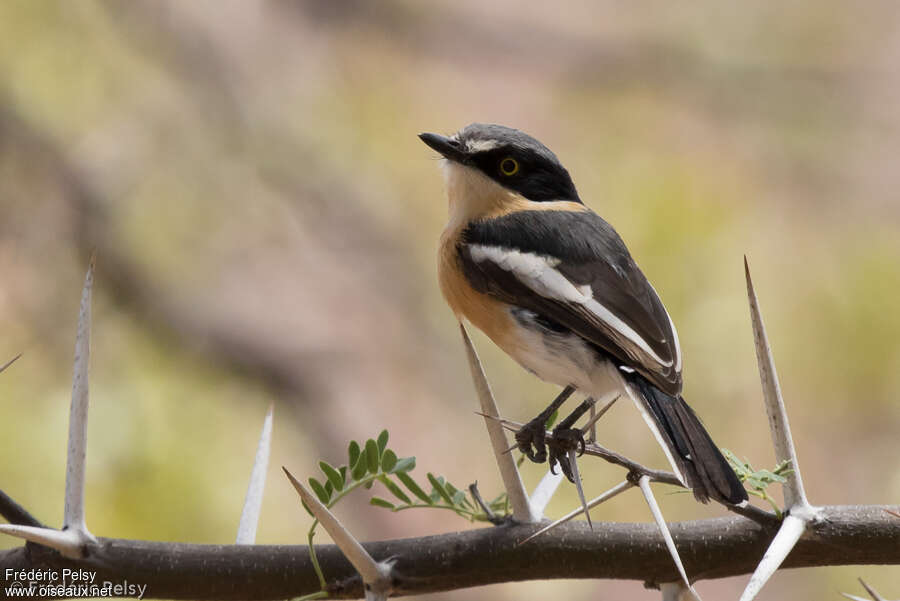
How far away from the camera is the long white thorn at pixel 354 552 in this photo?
1.38m

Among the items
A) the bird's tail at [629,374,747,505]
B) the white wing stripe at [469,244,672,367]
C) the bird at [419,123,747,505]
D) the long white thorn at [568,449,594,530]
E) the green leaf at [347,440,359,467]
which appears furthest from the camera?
the white wing stripe at [469,244,672,367]

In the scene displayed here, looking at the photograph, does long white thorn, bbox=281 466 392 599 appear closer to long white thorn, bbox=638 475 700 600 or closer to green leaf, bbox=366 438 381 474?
green leaf, bbox=366 438 381 474

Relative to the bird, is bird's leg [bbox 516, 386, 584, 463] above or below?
below

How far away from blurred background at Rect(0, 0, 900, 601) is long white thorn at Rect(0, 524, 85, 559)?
1986 millimetres

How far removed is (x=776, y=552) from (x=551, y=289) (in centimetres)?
108

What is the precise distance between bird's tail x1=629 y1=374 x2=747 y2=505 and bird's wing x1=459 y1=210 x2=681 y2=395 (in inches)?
1.5

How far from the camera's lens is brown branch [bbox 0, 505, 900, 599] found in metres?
1.60

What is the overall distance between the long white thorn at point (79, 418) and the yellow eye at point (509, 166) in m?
1.54

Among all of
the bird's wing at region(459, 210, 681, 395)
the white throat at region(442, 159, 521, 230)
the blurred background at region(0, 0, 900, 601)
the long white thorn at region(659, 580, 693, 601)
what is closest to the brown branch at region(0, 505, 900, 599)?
the long white thorn at region(659, 580, 693, 601)

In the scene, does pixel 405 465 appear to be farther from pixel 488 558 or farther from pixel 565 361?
pixel 565 361

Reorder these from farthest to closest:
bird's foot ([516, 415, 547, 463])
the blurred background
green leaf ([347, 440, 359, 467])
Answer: the blurred background < bird's foot ([516, 415, 547, 463]) < green leaf ([347, 440, 359, 467])

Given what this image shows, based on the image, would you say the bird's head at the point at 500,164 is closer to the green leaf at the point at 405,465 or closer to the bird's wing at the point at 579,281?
the bird's wing at the point at 579,281

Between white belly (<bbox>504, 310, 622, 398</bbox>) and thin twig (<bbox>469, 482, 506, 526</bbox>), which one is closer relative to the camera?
thin twig (<bbox>469, 482, 506, 526</bbox>)

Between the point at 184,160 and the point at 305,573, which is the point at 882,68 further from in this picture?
the point at 305,573
